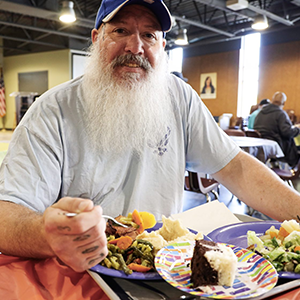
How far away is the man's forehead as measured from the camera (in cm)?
139

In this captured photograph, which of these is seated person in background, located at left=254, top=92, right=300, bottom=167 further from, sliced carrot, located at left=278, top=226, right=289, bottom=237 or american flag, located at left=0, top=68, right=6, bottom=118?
american flag, located at left=0, top=68, right=6, bottom=118

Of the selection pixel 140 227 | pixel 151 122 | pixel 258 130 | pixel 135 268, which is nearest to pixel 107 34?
pixel 151 122

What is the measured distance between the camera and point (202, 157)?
62.3 inches

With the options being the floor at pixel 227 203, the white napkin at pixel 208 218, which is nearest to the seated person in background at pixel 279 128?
the floor at pixel 227 203

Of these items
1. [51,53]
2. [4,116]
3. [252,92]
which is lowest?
[4,116]

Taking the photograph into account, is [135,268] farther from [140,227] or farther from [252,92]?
[252,92]

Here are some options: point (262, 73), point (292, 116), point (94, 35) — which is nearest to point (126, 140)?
point (94, 35)

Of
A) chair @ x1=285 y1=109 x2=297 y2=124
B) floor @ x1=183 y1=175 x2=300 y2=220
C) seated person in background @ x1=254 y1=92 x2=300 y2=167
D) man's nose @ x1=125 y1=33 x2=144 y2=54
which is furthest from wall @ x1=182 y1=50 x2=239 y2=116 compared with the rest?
man's nose @ x1=125 y1=33 x2=144 y2=54

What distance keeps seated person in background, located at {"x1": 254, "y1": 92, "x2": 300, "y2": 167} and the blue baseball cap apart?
4.64 meters

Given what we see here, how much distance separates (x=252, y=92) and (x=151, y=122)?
39.5 feet

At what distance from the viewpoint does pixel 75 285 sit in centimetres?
76

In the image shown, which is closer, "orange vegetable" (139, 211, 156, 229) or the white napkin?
"orange vegetable" (139, 211, 156, 229)

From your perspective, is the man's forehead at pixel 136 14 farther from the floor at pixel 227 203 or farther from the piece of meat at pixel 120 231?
the floor at pixel 227 203

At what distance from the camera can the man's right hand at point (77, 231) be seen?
56 centimetres
